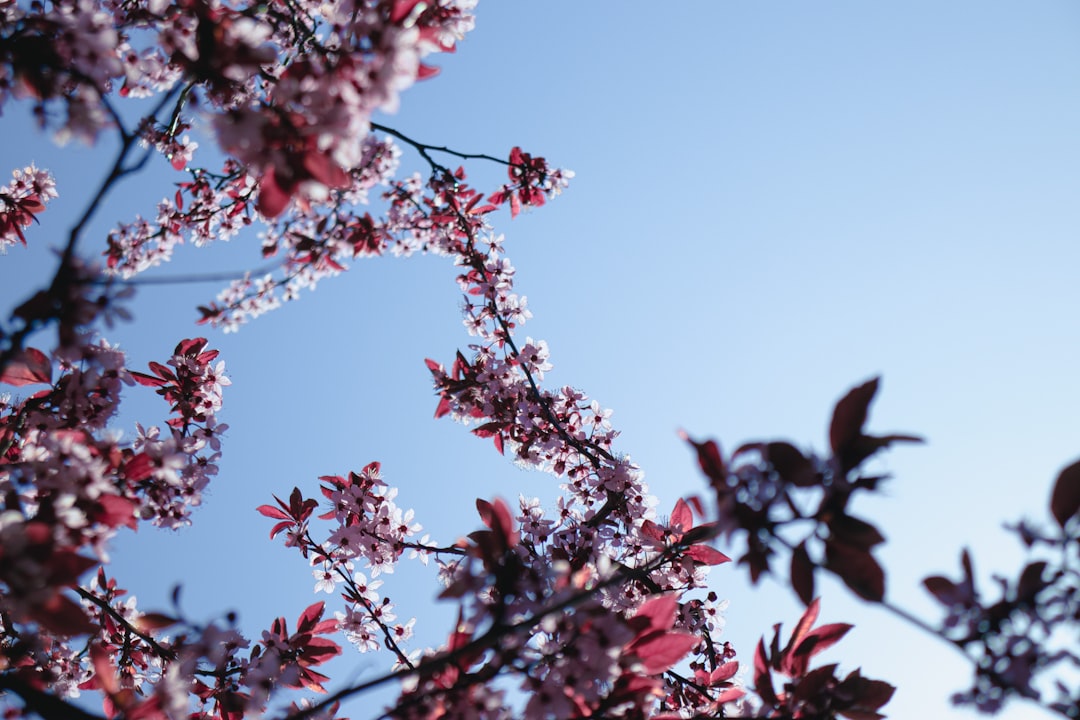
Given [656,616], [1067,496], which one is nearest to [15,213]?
[656,616]

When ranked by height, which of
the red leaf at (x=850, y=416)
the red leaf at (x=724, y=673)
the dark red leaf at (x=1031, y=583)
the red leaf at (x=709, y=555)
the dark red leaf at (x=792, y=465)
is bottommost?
the dark red leaf at (x=1031, y=583)

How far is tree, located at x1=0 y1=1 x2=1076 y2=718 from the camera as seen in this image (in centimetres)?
149

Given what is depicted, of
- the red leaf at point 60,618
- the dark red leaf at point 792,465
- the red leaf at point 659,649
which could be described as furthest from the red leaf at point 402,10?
the red leaf at point 659,649

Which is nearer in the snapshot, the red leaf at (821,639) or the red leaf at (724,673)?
the red leaf at (821,639)

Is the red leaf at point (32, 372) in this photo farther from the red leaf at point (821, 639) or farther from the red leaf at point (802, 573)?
the red leaf at point (821, 639)

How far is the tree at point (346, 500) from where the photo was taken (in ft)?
4.87

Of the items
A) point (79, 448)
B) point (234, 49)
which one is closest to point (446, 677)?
point (79, 448)

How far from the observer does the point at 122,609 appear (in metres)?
3.57

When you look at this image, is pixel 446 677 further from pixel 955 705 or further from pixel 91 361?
pixel 91 361

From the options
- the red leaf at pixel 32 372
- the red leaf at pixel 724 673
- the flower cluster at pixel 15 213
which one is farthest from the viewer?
the flower cluster at pixel 15 213

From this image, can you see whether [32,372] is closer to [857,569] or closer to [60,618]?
[60,618]

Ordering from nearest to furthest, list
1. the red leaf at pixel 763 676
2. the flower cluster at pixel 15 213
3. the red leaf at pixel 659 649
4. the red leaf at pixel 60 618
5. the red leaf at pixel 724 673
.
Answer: the red leaf at pixel 60 618 < the red leaf at pixel 659 649 < the red leaf at pixel 763 676 < the red leaf at pixel 724 673 < the flower cluster at pixel 15 213

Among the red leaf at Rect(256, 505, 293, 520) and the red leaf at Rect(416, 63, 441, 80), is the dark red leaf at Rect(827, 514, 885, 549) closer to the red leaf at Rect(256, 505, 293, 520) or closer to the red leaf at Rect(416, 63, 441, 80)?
the red leaf at Rect(416, 63, 441, 80)

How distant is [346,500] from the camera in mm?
3613
